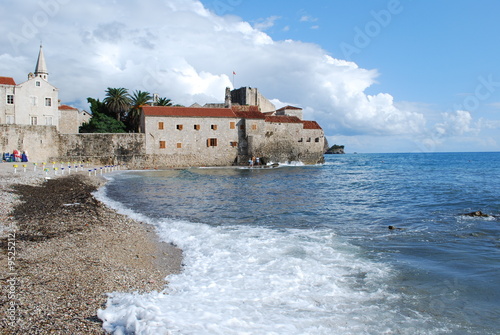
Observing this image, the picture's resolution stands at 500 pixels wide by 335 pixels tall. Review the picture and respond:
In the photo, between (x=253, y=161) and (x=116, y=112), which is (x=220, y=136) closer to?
(x=253, y=161)

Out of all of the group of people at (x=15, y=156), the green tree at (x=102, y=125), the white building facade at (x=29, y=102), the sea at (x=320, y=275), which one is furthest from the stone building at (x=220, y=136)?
the sea at (x=320, y=275)

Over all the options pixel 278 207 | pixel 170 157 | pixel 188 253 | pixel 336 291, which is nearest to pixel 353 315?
pixel 336 291

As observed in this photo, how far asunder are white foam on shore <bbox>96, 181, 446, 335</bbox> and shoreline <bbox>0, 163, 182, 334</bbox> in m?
0.35

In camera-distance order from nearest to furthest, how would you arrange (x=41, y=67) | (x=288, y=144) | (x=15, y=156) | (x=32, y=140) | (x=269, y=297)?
1. (x=269, y=297)
2. (x=15, y=156)
3. (x=32, y=140)
4. (x=41, y=67)
5. (x=288, y=144)

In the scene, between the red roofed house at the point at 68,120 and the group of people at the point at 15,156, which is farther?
the red roofed house at the point at 68,120

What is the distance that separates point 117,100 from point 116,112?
257 centimetres

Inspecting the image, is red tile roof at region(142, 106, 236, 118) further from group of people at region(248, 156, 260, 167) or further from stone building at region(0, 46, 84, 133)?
stone building at region(0, 46, 84, 133)

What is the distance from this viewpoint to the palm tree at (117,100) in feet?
143

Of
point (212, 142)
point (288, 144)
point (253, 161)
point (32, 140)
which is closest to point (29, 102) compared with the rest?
point (32, 140)

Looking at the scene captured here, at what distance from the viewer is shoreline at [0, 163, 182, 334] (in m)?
4.17

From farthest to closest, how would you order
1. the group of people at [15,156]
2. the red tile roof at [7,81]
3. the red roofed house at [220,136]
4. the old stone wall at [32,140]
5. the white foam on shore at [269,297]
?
the red roofed house at [220,136] → the red tile roof at [7,81] → the old stone wall at [32,140] → the group of people at [15,156] → the white foam on shore at [269,297]

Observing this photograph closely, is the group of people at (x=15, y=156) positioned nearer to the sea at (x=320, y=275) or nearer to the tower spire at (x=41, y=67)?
the tower spire at (x=41, y=67)

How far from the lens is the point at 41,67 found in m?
40.8

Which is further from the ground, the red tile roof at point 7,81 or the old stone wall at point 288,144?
the red tile roof at point 7,81
